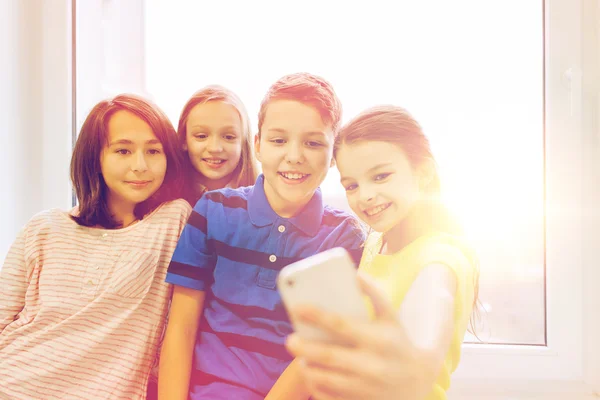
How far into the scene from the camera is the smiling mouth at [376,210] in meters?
0.57

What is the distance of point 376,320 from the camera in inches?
14.7

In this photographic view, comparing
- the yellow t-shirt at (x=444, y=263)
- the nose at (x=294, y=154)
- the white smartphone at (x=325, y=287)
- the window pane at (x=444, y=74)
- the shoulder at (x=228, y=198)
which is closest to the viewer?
the white smartphone at (x=325, y=287)

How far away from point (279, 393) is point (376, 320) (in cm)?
35

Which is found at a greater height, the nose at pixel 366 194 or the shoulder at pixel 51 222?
the nose at pixel 366 194

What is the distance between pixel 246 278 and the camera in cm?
69

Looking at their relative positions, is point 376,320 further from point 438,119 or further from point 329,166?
point 438,119

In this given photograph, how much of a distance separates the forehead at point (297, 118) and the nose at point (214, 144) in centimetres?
19

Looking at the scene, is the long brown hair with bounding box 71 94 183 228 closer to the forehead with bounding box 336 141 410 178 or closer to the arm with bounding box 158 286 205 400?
the arm with bounding box 158 286 205 400

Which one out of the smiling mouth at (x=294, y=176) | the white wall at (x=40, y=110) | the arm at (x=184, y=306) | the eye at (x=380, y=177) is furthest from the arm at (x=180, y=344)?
the white wall at (x=40, y=110)

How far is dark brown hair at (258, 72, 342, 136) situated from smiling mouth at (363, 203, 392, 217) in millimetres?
134

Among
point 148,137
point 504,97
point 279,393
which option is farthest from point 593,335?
point 148,137

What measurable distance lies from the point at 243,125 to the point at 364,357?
54 centimetres

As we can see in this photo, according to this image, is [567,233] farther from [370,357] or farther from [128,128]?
[128,128]

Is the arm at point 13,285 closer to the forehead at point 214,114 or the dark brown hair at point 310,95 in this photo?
the forehead at point 214,114
